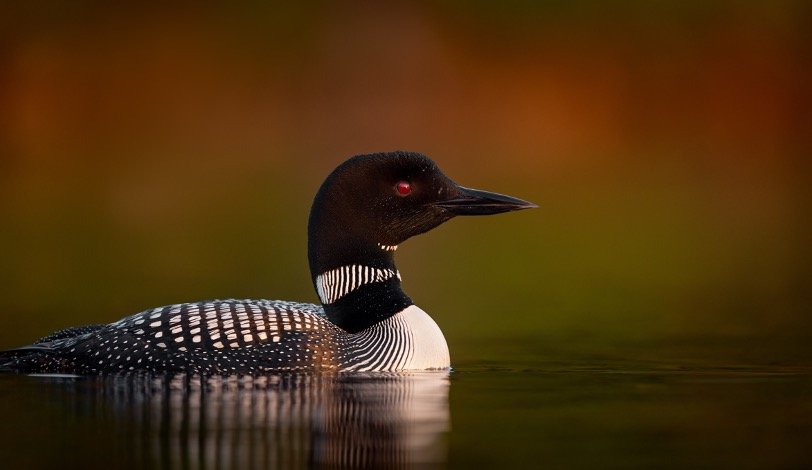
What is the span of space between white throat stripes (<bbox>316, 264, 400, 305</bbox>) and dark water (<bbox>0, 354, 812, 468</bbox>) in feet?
1.67

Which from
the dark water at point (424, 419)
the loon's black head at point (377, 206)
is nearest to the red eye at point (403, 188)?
the loon's black head at point (377, 206)

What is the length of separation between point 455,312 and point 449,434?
403 centimetres

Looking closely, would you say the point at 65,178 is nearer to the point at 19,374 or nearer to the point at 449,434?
the point at 19,374

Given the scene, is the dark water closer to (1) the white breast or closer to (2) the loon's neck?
(1) the white breast

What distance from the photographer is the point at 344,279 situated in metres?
6.23

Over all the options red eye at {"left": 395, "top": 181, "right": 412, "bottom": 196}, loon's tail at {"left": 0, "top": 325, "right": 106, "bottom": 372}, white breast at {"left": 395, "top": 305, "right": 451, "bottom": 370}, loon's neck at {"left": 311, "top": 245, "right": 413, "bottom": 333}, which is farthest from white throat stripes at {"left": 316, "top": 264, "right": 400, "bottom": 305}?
loon's tail at {"left": 0, "top": 325, "right": 106, "bottom": 372}

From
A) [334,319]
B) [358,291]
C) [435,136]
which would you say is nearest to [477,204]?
[358,291]

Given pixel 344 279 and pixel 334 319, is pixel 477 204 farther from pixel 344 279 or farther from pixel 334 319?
pixel 334 319

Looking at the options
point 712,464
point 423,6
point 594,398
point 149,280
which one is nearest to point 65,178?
point 423,6

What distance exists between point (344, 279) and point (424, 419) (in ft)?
4.95

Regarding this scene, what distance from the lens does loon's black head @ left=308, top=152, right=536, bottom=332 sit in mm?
6223

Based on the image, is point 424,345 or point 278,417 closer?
point 278,417

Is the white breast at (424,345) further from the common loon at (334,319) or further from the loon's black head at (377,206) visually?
the loon's black head at (377,206)

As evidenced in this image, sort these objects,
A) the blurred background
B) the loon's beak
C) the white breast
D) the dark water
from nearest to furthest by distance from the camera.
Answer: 1. the dark water
2. the white breast
3. the loon's beak
4. the blurred background
